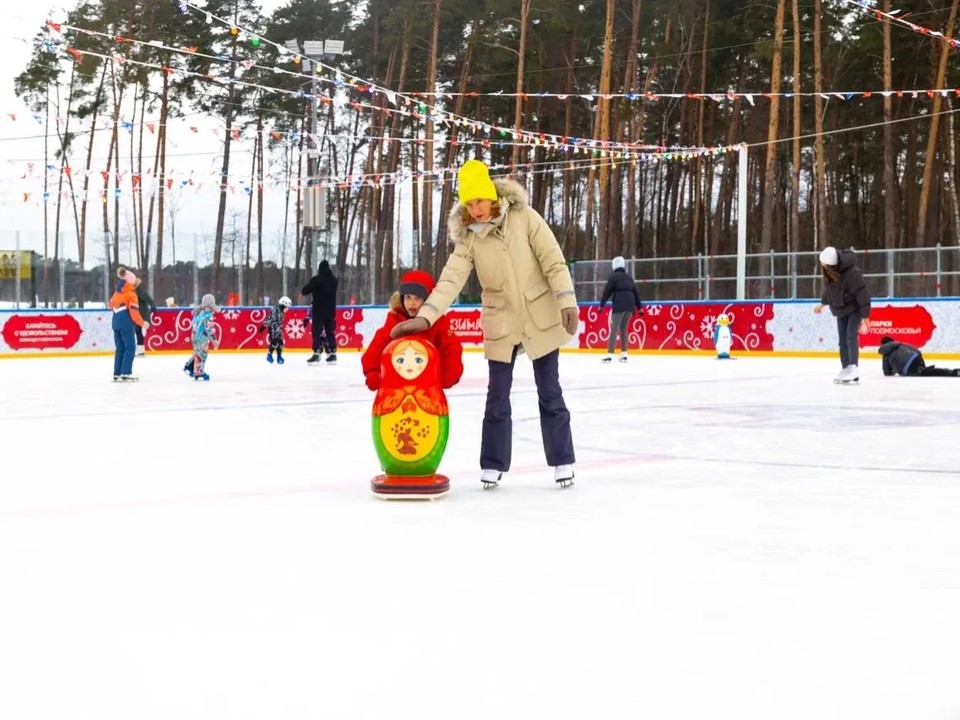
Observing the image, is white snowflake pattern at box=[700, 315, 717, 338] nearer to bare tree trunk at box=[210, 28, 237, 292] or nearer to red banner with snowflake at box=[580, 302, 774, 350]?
red banner with snowflake at box=[580, 302, 774, 350]

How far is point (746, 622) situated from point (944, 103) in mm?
39758

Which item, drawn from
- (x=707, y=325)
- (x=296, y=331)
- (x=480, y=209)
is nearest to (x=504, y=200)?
(x=480, y=209)

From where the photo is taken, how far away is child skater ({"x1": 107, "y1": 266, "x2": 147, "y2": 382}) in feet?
45.5

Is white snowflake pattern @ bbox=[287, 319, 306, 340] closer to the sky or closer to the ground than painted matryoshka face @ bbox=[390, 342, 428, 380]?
closer to the ground

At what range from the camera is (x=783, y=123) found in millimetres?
44250

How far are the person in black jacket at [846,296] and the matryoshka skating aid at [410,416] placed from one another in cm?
799

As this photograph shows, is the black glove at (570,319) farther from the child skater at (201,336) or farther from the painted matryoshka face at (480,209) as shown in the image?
the child skater at (201,336)

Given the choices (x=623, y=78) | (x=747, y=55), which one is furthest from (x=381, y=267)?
(x=747, y=55)

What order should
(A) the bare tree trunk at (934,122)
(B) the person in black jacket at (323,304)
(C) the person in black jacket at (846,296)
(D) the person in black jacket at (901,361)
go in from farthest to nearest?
1. (A) the bare tree trunk at (934,122)
2. (B) the person in black jacket at (323,304)
3. (D) the person in black jacket at (901,361)
4. (C) the person in black jacket at (846,296)

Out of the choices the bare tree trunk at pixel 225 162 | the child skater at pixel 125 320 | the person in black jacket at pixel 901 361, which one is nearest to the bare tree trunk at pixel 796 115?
the bare tree trunk at pixel 225 162

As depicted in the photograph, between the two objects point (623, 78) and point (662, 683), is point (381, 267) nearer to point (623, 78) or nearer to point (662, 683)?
point (623, 78)

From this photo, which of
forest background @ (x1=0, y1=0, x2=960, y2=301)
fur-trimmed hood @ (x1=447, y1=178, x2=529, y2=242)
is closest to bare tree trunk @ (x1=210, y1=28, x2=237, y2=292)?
forest background @ (x1=0, y1=0, x2=960, y2=301)

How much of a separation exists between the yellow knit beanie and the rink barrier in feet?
51.3

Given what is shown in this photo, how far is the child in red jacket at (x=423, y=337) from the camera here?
582 centimetres
